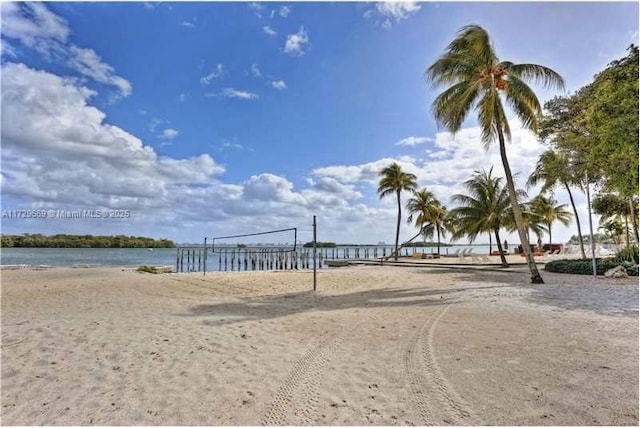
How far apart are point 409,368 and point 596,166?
9.47 meters

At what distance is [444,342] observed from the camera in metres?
4.50

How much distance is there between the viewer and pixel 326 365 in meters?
3.74

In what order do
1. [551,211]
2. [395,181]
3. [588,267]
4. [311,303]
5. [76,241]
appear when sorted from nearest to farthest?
[311,303], [588,267], [395,181], [551,211], [76,241]

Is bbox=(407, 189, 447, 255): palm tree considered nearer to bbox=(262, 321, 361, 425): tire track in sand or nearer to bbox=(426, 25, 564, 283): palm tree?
bbox=(426, 25, 564, 283): palm tree

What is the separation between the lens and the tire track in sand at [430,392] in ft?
8.65

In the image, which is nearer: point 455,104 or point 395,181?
point 455,104

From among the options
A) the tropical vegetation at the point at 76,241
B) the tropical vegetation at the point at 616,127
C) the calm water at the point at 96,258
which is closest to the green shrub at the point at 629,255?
the tropical vegetation at the point at 616,127

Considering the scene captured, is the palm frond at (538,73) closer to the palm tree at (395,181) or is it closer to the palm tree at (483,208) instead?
the palm tree at (483,208)

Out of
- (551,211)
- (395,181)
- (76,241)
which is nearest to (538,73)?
(395,181)

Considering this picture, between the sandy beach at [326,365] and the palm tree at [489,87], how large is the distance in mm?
5467

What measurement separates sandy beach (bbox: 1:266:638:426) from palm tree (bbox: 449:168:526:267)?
36.1ft

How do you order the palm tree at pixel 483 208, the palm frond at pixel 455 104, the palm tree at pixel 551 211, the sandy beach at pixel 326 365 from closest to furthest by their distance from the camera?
the sandy beach at pixel 326 365
the palm frond at pixel 455 104
the palm tree at pixel 483 208
the palm tree at pixel 551 211

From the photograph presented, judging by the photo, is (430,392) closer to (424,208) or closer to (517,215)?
(517,215)

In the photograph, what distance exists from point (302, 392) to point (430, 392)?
44.2 inches
